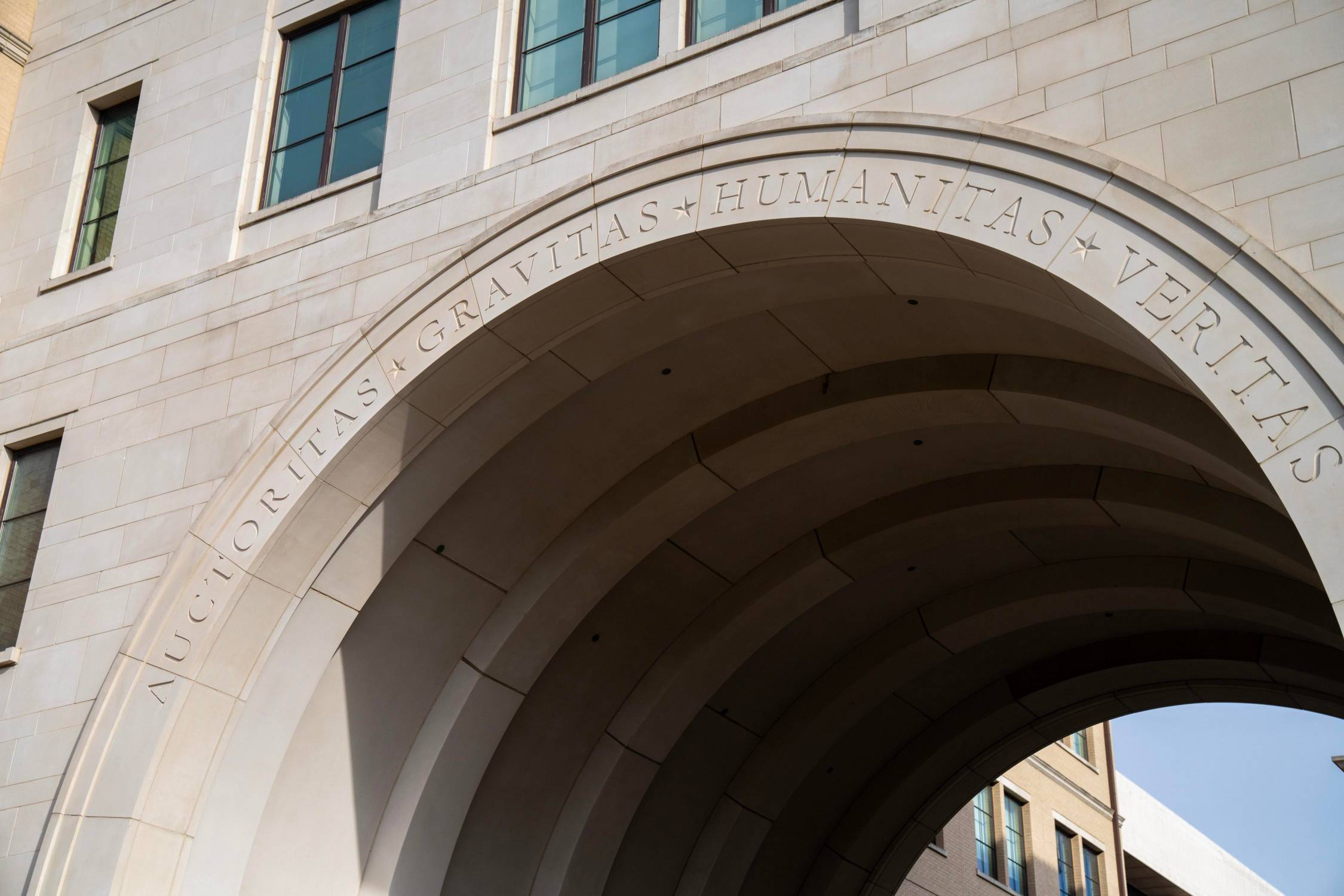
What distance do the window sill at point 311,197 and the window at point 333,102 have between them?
27 cm

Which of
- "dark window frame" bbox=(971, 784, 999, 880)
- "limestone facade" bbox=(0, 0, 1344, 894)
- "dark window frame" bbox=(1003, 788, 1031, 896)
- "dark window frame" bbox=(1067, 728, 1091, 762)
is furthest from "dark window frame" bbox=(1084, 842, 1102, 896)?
"limestone facade" bbox=(0, 0, 1344, 894)

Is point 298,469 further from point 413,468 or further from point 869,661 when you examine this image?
point 869,661

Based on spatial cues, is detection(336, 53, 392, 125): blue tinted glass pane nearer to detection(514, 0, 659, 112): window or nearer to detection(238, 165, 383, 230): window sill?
detection(238, 165, 383, 230): window sill

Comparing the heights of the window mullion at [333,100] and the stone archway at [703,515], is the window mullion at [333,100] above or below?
above

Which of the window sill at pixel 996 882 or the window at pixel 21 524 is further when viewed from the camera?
the window sill at pixel 996 882

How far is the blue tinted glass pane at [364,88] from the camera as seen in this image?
1565cm

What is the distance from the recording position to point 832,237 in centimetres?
1193

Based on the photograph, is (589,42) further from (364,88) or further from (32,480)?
(32,480)

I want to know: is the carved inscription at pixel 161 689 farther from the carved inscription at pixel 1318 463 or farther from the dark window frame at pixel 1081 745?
the dark window frame at pixel 1081 745

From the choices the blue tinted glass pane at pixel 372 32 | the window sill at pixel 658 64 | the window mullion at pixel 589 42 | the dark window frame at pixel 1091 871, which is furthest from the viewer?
the dark window frame at pixel 1091 871

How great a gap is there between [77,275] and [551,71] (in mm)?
5733

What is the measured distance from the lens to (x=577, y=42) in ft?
47.8

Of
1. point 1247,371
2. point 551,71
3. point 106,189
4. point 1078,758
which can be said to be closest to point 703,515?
point 551,71

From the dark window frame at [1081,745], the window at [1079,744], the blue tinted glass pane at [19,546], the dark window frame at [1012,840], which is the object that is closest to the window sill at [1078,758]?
the dark window frame at [1081,745]
